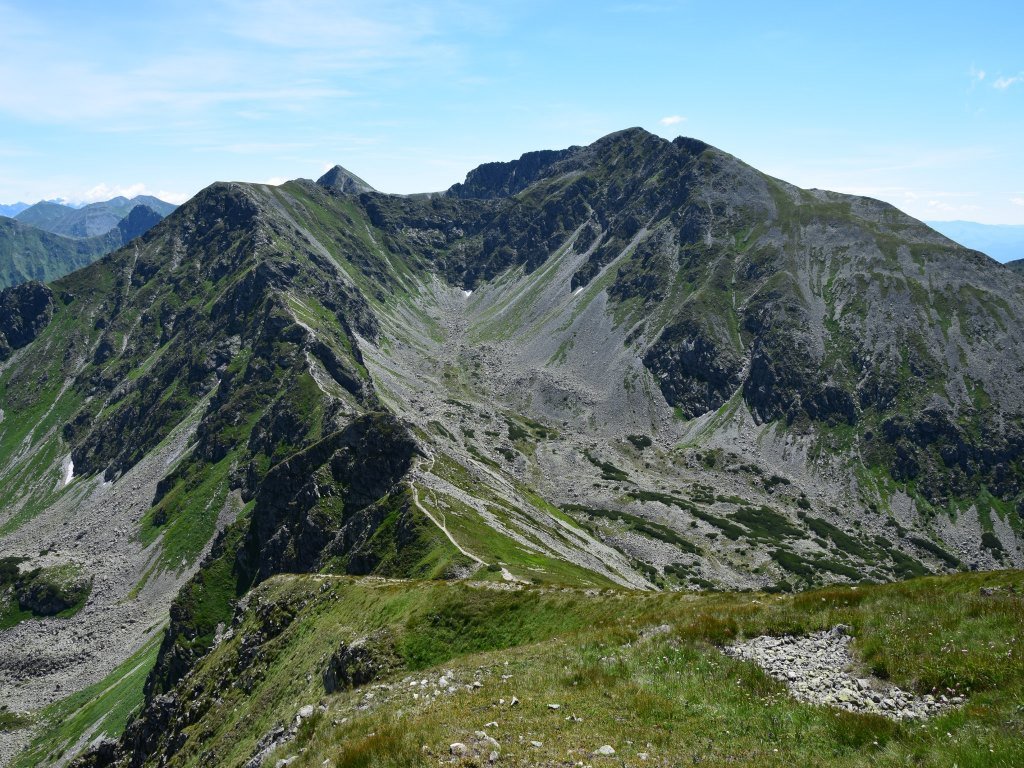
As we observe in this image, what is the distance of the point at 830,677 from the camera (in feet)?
66.9

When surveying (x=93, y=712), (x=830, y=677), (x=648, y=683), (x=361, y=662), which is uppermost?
(x=830, y=677)

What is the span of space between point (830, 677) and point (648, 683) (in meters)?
5.99

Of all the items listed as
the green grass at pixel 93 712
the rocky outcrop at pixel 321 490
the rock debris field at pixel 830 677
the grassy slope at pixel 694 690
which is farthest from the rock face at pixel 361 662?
the green grass at pixel 93 712

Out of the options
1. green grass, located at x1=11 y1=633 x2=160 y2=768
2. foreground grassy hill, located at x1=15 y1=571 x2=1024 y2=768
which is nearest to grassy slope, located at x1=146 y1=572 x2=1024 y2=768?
foreground grassy hill, located at x1=15 y1=571 x2=1024 y2=768

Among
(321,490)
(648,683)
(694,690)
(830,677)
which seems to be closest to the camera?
(830,677)

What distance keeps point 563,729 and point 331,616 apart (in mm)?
38531

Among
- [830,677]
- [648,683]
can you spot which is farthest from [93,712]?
[830,677]

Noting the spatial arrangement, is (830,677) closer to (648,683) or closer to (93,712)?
(648,683)

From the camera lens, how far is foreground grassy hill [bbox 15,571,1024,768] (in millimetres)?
16531

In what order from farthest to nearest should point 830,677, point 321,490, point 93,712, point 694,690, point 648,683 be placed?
point 321,490
point 93,712
point 648,683
point 694,690
point 830,677

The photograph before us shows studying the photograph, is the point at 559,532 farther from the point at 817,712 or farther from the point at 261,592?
the point at 817,712

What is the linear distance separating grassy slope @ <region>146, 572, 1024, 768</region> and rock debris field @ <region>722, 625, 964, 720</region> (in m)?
0.55

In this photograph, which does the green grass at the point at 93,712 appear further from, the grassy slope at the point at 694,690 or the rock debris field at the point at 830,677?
the rock debris field at the point at 830,677

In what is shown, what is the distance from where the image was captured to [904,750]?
15320mm
